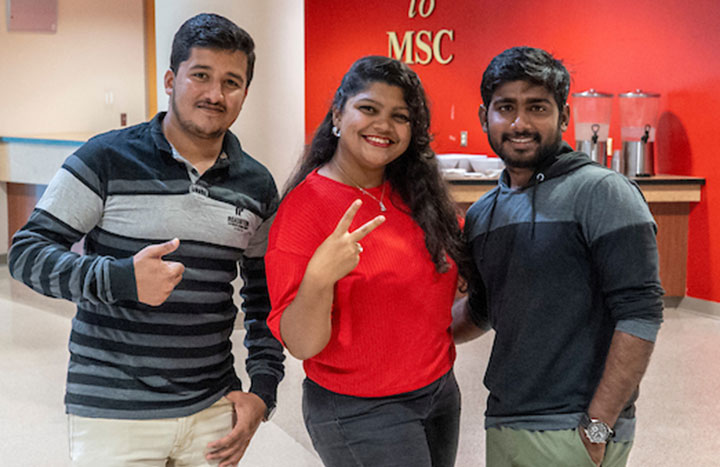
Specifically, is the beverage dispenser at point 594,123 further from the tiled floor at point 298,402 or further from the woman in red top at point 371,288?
the woman in red top at point 371,288

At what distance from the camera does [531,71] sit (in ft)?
6.16

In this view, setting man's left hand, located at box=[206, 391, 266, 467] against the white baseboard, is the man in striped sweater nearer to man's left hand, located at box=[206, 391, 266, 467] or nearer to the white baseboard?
man's left hand, located at box=[206, 391, 266, 467]

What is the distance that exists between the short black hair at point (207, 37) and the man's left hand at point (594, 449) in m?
1.17

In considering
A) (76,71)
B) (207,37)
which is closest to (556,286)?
(207,37)

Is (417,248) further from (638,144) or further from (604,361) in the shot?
(638,144)

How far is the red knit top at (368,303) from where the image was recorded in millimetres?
1823

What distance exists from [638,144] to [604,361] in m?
5.12

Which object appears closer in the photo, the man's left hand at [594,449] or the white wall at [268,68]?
the man's left hand at [594,449]

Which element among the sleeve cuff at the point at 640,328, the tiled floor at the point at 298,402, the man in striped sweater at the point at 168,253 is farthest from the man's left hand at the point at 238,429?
the tiled floor at the point at 298,402

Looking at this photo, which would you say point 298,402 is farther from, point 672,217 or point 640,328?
point 672,217

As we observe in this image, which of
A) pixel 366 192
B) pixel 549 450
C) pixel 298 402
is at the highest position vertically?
pixel 366 192

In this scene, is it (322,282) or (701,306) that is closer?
(322,282)

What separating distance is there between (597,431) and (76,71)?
8172mm

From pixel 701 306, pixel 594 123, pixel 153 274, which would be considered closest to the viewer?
pixel 153 274
